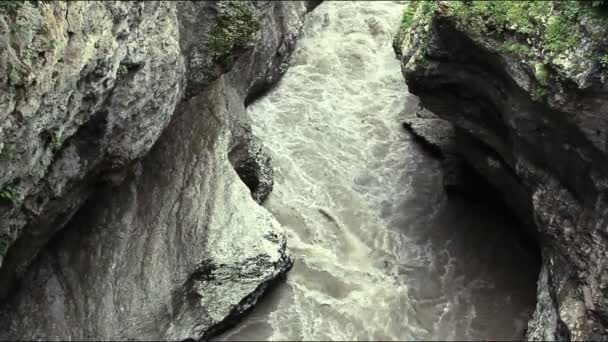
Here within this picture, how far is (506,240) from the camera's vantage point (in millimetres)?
10492

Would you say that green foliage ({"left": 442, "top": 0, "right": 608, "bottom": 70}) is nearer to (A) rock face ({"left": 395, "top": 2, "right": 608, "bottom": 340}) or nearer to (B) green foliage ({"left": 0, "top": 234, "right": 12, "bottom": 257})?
(A) rock face ({"left": 395, "top": 2, "right": 608, "bottom": 340})

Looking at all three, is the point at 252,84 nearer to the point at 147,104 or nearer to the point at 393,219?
the point at 393,219

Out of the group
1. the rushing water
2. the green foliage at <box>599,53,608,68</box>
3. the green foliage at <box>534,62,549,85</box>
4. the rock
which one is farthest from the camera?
the rock

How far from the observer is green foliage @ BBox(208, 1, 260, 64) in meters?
8.38

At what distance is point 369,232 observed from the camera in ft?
35.7

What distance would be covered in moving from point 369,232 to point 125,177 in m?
5.05

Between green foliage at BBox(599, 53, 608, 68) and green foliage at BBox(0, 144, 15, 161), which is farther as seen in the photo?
green foliage at BBox(599, 53, 608, 68)

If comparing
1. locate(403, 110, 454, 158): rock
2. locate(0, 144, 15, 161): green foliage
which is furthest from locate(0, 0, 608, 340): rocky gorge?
locate(403, 110, 454, 158): rock

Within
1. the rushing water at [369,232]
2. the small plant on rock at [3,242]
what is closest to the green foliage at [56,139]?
the small plant on rock at [3,242]

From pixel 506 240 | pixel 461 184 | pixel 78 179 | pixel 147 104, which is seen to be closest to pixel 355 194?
pixel 461 184

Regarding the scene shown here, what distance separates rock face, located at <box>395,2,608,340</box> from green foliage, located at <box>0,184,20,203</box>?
629cm

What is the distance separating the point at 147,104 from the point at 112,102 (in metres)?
0.68

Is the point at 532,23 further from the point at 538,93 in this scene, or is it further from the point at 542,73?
the point at 538,93

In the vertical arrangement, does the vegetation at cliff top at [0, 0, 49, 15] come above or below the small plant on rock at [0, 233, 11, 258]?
above
